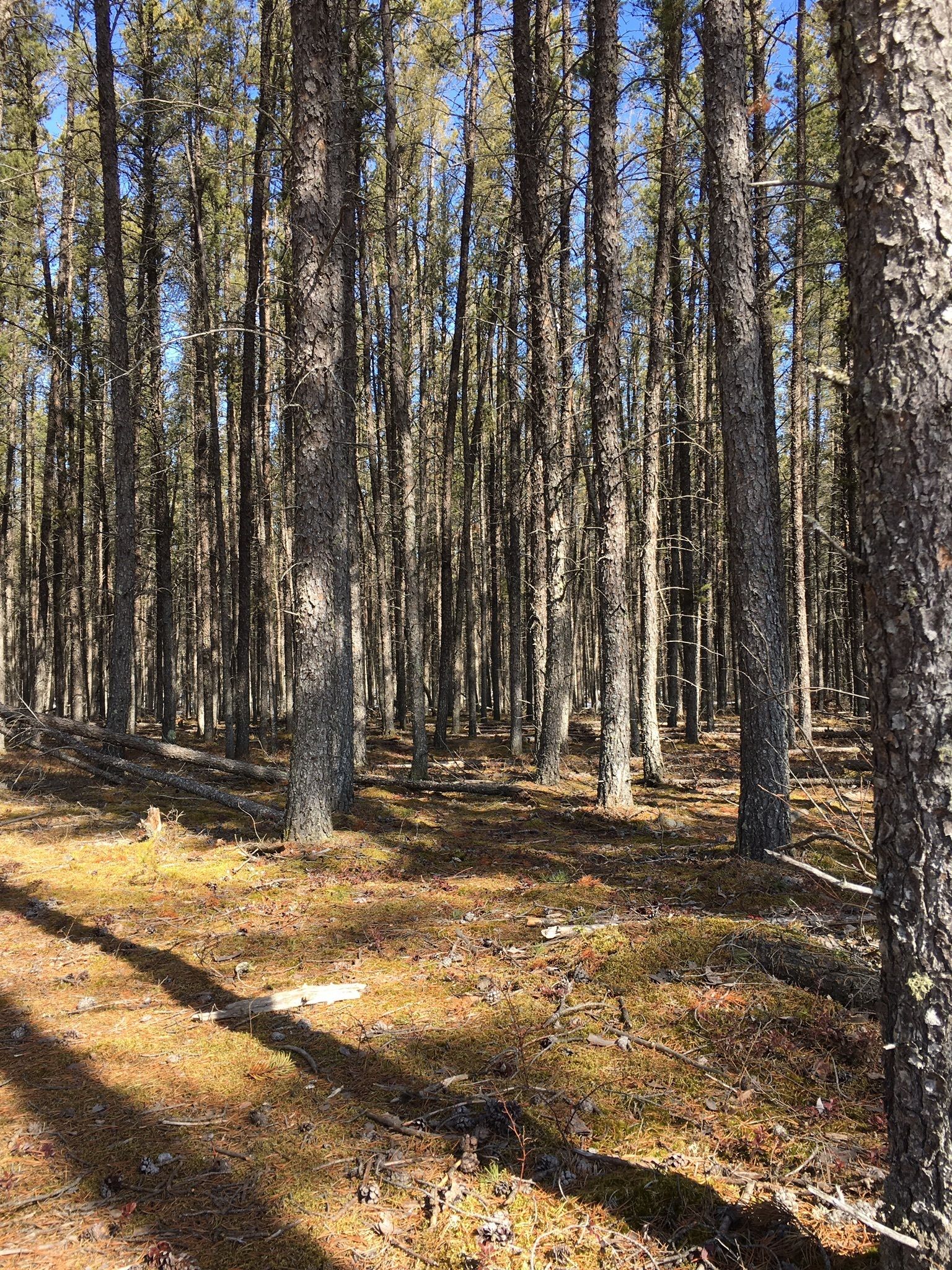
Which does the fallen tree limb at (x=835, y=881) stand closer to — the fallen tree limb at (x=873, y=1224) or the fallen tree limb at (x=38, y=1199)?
the fallen tree limb at (x=873, y=1224)

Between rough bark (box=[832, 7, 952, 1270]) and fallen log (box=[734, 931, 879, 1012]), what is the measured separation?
2.16 meters

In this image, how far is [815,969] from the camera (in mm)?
4512

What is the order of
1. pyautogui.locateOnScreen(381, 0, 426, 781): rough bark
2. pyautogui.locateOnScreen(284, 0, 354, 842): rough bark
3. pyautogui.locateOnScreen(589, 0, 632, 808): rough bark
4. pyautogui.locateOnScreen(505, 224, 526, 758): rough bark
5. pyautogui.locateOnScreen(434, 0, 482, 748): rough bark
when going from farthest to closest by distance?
pyautogui.locateOnScreen(505, 224, 526, 758): rough bark, pyautogui.locateOnScreen(434, 0, 482, 748): rough bark, pyautogui.locateOnScreen(381, 0, 426, 781): rough bark, pyautogui.locateOnScreen(589, 0, 632, 808): rough bark, pyautogui.locateOnScreen(284, 0, 354, 842): rough bark

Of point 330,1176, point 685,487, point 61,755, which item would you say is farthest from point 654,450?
point 61,755

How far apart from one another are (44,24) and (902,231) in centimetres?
1940

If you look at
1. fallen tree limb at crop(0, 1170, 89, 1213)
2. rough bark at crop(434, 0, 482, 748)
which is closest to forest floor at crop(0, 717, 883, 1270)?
fallen tree limb at crop(0, 1170, 89, 1213)

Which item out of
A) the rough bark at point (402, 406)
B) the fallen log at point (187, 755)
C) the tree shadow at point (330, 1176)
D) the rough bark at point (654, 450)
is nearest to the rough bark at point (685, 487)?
the rough bark at point (654, 450)

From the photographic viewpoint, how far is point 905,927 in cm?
213

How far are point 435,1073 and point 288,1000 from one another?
4.35 ft

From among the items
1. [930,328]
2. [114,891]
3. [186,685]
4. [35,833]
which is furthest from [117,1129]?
[186,685]

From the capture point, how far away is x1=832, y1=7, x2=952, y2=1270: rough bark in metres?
2.06

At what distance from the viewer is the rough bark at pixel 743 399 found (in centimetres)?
693

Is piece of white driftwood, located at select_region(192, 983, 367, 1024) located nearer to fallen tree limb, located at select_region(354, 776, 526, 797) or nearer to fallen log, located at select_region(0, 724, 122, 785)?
fallen tree limb, located at select_region(354, 776, 526, 797)

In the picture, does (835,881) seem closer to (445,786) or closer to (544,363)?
(445,786)
